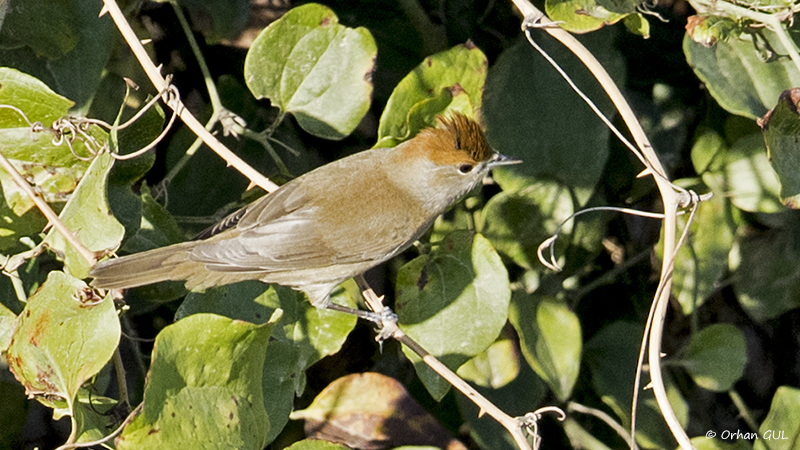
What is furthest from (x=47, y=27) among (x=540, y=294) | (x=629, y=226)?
(x=629, y=226)

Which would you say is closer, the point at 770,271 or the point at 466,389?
the point at 466,389

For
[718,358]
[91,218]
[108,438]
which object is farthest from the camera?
[718,358]

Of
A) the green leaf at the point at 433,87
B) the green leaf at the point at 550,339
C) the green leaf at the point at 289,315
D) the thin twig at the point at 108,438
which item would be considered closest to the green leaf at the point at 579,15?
the green leaf at the point at 433,87

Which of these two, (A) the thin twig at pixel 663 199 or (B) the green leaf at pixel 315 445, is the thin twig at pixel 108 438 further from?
(A) the thin twig at pixel 663 199

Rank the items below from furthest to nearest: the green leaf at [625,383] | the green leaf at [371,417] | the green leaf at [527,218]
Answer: the green leaf at [625,383]
the green leaf at [527,218]
the green leaf at [371,417]

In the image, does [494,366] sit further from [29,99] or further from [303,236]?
[29,99]

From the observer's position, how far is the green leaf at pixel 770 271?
2107 millimetres

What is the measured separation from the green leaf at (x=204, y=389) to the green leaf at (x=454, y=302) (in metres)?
0.41

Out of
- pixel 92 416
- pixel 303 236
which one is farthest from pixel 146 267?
pixel 303 236

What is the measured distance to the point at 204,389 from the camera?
1.35 m

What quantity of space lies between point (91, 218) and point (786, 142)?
1344mm

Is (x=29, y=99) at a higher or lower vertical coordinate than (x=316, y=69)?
higher

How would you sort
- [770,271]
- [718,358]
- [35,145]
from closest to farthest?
[35,145]
[718,358]
[770,271]

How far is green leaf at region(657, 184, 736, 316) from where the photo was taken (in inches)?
76.6
